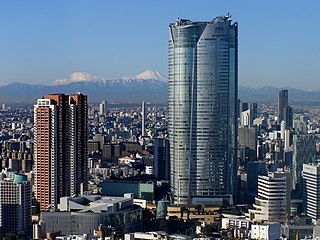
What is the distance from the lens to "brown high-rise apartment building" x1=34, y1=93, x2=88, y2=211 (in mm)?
19203

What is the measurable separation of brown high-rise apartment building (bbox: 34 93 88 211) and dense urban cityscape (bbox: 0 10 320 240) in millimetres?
26

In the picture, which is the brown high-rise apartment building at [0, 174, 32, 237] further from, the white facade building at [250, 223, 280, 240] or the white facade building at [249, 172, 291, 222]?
the white facade building at [249, 172, 291, 222]

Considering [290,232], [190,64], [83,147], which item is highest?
[190,64]

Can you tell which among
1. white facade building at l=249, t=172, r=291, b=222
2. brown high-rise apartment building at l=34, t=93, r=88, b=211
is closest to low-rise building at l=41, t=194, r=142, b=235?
brown high-rise apartment building at l=34, t=93, r=88, b=211

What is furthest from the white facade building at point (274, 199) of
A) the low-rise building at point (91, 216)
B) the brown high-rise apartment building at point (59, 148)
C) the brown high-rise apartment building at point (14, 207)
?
the brown high-rise apartment building at point (14, 207)

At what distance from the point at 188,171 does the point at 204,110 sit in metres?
1.55

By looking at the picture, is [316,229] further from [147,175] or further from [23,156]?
[23,156]

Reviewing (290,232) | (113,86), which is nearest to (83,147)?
(290,232)

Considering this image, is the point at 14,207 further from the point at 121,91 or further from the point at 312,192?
the point at 121,91

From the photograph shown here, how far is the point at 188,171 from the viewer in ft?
70.1

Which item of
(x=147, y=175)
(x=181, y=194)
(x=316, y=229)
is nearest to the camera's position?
(x=316, y=229)

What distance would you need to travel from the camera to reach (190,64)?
21453mm

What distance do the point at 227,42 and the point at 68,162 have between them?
508 cm

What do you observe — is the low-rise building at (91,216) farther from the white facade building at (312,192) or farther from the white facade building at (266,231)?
the white facade building at (312,192)
